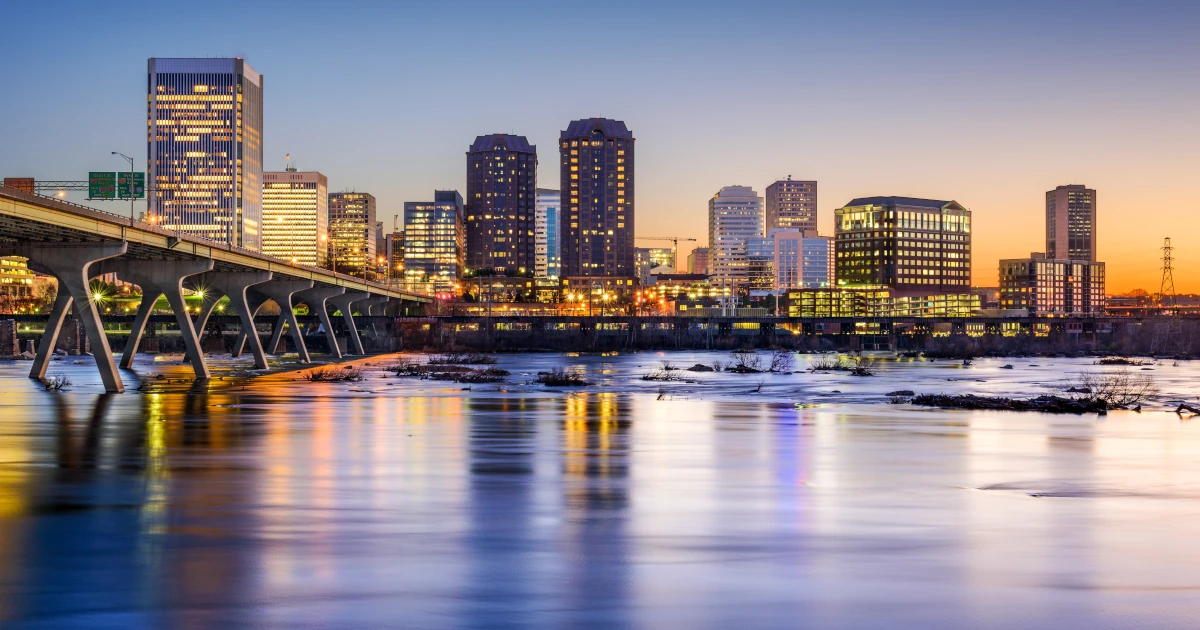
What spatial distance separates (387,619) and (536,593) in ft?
7.03

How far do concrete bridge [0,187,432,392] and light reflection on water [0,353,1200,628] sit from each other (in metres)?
16.6

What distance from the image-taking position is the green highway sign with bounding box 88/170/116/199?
243 feet

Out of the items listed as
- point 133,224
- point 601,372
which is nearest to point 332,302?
point 601,372

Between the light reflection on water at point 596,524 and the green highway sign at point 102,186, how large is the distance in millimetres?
39247

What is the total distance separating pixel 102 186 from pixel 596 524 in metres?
66.6

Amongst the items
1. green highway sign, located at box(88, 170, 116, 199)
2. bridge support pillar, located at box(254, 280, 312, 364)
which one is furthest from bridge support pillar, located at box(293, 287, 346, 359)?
green highway sign, located at box(88, 170, 116, 199)

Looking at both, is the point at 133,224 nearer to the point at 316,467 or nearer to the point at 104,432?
the point at 104,432

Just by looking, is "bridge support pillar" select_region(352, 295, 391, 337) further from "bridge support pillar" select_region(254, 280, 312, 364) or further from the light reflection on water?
the light reflection on water

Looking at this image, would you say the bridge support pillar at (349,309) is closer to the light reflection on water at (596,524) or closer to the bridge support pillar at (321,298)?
the bridge support pillar at (321,298)

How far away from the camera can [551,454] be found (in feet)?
99.7

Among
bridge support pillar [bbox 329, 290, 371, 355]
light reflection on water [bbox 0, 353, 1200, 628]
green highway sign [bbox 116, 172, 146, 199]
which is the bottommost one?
light reflection on water [bbox 0, 353, 1200, 628]

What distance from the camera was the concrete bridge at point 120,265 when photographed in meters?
52.7

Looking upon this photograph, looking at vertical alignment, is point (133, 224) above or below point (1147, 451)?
above

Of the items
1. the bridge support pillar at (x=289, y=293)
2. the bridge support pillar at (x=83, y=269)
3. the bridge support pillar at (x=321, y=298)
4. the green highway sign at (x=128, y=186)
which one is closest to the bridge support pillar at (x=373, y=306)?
the bridge support pillar at (x=321, y=298)
